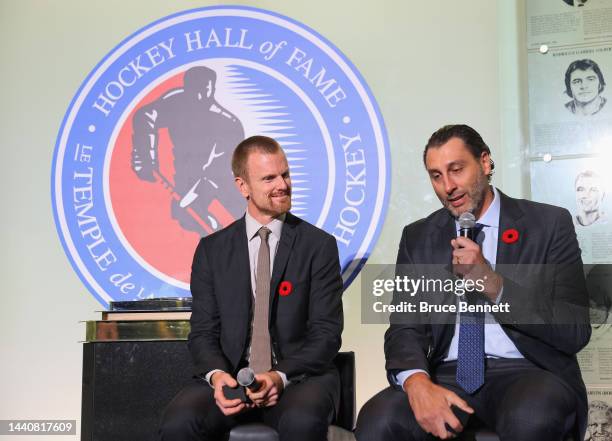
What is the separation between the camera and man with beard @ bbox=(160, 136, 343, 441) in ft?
9.14

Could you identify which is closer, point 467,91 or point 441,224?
point 441,224

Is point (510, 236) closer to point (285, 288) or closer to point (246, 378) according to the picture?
point (285, 288)

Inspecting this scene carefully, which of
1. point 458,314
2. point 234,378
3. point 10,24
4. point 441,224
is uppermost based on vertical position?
point 10,24

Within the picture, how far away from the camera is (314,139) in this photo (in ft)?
13.0

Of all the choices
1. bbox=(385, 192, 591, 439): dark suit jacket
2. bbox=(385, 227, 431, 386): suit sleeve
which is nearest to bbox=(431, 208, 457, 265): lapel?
bbox=(385, 192, 591, 439): dark suit jacket

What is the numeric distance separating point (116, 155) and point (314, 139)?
1.02m

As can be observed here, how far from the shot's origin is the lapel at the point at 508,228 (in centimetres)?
272

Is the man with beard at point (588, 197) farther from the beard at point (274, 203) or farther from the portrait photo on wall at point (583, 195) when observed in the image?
the beard at point (274, 203)

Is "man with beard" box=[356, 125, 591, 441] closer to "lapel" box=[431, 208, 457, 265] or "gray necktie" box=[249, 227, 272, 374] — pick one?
"lapel" box=[431, 208, 457, 265]

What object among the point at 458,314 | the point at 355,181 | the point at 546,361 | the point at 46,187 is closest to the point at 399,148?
the point at 355,181

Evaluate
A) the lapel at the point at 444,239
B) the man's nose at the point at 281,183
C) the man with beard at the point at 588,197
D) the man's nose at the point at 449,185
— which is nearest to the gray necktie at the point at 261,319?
the man's nose at the point at 281,183

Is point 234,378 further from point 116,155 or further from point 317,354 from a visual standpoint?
point 116,155

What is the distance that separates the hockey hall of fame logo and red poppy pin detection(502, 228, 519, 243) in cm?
113

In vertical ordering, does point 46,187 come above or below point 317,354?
above
